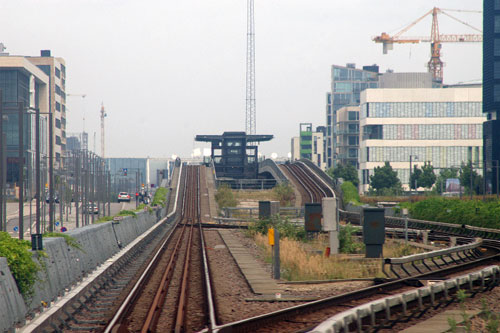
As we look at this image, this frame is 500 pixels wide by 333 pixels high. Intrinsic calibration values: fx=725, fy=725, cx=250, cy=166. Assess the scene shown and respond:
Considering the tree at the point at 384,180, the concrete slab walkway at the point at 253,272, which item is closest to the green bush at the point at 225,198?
the tree at the point at 384,180

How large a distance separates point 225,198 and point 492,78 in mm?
47326

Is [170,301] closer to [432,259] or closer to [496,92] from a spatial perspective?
[432,259]

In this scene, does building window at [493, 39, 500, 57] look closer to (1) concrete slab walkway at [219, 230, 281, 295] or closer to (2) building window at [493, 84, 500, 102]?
(2) building window at [493, 84, 500, 102]

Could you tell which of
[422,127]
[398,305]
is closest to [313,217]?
[398,305]

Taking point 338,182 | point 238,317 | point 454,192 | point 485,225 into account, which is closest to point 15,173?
point 338,182

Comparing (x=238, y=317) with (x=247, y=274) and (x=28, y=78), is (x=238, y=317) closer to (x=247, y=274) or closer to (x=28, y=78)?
(x=247, y=274)

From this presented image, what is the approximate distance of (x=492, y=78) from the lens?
10519 centimetres

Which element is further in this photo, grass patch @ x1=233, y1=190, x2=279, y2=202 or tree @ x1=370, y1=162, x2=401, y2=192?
tree @ x1=370, y1=162, x2=401, y2=192

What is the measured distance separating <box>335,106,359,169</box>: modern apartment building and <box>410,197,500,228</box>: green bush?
365 feet

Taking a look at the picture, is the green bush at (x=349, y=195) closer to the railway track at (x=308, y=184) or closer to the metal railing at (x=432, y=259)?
the railway track at (x=308, y=184)

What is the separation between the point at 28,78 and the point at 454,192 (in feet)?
269

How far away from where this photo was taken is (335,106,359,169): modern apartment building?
172 m

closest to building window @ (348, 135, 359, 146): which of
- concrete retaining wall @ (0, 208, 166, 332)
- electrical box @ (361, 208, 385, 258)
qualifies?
concrete retaining wall @ (0, 208, 166, 332)

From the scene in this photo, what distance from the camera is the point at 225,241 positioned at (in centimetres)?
4212
